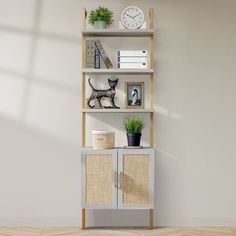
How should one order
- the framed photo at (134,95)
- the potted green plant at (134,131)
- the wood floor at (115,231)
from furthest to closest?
the framed photo at (134,95) < the potted green plant at (134,131) < the wood floor at (115,231)

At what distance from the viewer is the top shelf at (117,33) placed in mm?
4043

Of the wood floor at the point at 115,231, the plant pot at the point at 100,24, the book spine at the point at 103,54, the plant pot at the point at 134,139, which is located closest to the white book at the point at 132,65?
the book spine at the point at 103,54

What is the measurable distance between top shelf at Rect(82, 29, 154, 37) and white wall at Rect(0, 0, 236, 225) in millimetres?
88

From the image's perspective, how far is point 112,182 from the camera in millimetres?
3982

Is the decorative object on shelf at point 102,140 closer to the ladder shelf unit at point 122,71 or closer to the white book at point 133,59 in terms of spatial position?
the ladder shelf unit at point 122,71

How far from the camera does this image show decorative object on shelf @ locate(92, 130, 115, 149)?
13.2ft

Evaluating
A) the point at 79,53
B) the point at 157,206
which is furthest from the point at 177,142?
the point at 79,53

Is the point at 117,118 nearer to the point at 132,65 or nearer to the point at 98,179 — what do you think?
the point at 132,65

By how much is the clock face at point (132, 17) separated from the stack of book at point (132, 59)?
0.22 meters

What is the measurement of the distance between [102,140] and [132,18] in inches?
42.6

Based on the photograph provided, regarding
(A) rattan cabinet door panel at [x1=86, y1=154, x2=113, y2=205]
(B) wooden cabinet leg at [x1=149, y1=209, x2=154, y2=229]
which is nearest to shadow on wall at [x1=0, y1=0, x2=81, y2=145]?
(A) rattan cabinet door panel at [x1=86, y1=154, x2=113, y2=205]

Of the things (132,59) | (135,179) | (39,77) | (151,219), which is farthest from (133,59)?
(151,219)

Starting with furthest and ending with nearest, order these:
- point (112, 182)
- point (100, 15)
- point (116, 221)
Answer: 1. point (116, 221)
2. point (100, 15)
3. point (112, 182)

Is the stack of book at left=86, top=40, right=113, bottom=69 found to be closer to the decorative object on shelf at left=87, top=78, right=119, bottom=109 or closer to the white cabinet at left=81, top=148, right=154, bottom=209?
the decorative object on shelf at left=87, top=78, right=119, bottom=109
